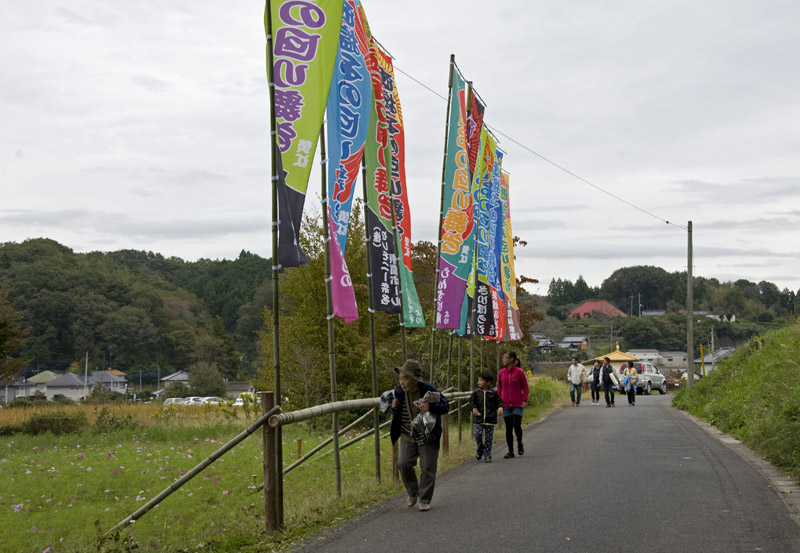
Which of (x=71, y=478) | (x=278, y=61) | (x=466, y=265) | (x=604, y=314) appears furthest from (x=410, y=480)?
(x=604, y=314)

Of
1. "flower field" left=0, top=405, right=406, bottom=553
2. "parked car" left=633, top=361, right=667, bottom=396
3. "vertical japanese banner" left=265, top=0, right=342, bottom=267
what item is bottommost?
"parked car" left=633, top=361, right=667, bottom=396

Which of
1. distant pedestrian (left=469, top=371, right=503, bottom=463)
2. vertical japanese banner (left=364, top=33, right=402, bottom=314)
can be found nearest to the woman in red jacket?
distant pedestrian (left=469, top=371, right=503, bottom=463)

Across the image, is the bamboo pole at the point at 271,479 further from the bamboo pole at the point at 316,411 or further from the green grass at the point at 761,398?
the green grass at the point at 761,398

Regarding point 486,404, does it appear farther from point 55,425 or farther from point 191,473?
point 55,425

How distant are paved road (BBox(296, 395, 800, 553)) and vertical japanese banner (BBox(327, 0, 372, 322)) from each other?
8.72 feet

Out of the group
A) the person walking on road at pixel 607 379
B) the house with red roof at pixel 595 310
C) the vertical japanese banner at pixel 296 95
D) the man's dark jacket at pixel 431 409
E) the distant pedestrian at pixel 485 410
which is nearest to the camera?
the vertical japanese banner at pixel 296 95

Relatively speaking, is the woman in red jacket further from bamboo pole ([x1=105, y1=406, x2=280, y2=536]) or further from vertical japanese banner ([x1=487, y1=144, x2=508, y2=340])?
bamboo pole ([x1=105, y1=406, x2=280, y2=536])

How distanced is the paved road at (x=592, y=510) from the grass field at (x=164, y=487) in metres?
0.69

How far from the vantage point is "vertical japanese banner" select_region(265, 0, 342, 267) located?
7832 mm

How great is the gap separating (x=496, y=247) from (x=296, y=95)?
11.4 meters

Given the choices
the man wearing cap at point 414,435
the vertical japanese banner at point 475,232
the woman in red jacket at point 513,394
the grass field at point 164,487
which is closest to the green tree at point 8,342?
the grass field at point 164,487

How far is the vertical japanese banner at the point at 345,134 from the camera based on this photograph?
9594 millimetres

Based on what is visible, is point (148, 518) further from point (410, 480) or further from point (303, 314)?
point (303, 314)

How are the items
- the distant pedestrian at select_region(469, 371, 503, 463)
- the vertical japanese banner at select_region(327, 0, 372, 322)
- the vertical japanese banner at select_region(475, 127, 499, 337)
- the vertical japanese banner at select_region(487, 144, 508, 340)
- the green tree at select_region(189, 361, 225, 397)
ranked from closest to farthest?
the vertical japanese banner at select_region(327, 0, 372, 322)
the distant pedestrian at select_region(469, 371, 503, 463)
the vertical japanese banner at select_region(475, 127, 499, 337)
the vertical japanese banner at select_region(487, 144, 508, 340)
the green tree at select_region(189, 361, 225, 397)
